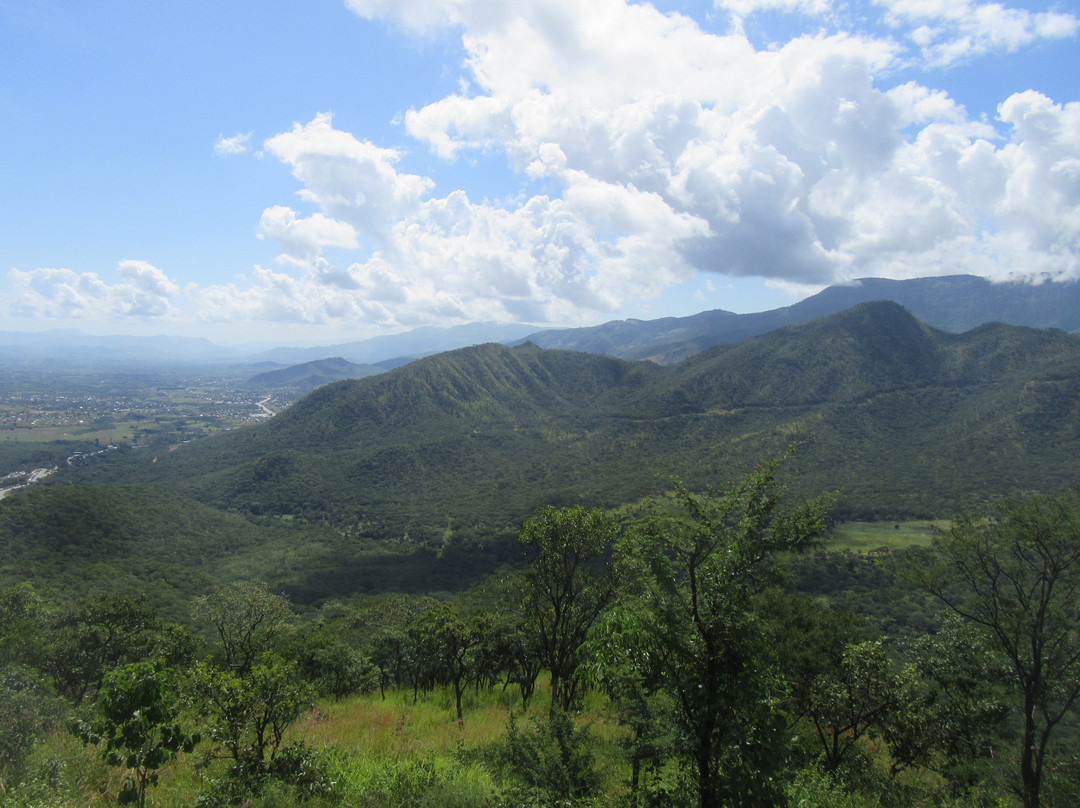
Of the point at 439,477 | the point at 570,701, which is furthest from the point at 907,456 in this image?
the point at 570,701

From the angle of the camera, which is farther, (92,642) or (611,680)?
(92,642)

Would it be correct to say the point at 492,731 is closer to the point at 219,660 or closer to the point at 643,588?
the point at 643,588

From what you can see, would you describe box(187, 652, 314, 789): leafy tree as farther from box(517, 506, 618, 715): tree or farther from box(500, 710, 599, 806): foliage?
box(517, 506, 618, 715): tree

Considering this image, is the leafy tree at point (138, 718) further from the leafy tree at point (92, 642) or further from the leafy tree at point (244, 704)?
the leafy tree at point (92, 642)

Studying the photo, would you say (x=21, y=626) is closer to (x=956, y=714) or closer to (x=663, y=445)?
(x=956, y=714)

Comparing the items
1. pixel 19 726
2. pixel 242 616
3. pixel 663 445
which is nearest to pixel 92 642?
pixel 242 616
